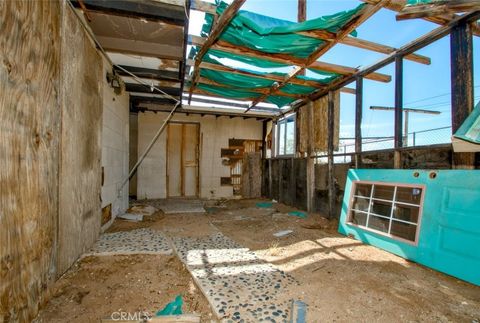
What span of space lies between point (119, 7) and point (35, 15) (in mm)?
1051

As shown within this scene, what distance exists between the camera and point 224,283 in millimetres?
2193

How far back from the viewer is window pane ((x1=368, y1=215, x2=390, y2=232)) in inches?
130

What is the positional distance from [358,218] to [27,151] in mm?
4287

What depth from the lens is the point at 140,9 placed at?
255cm

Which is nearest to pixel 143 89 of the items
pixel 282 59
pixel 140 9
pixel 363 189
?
pixel 140 9

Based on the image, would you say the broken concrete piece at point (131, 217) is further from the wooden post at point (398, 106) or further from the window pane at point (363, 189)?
the wooden post at point (398, 106)

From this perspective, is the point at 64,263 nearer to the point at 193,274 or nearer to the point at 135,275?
the point at 135,275

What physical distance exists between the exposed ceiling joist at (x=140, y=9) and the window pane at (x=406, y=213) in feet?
12.6

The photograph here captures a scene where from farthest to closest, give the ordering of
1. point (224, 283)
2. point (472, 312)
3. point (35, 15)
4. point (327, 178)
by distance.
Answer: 1. point (327, 178)
2. point (224, 283)
3. point (472, 312)
4. point (35, 15)

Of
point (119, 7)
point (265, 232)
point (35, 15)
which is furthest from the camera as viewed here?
point (265, 232)

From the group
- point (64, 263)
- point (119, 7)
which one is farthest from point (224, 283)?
point (119, 7)

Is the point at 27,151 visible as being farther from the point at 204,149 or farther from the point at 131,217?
the point at 204,149

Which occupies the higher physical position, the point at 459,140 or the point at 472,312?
the point at 459,140

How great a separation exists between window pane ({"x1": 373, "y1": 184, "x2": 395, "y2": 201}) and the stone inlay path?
2104mm
